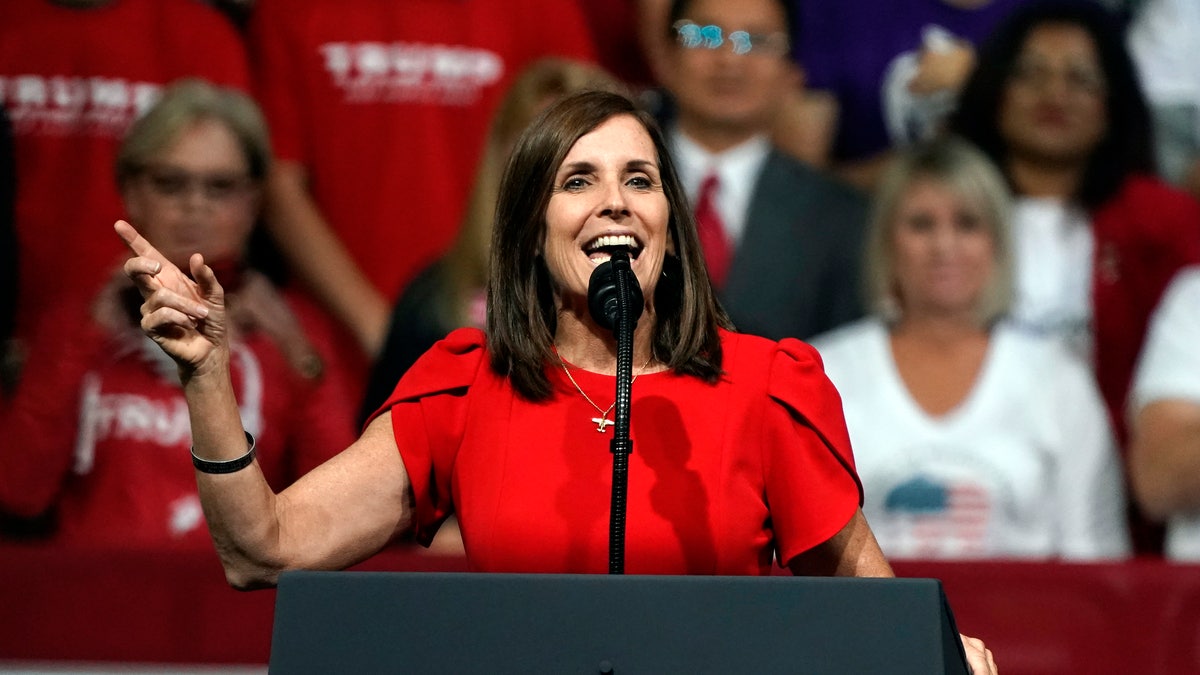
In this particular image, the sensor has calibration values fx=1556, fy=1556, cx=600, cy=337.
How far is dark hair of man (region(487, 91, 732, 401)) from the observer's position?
1.79m

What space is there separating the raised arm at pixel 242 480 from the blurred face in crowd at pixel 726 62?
225cm

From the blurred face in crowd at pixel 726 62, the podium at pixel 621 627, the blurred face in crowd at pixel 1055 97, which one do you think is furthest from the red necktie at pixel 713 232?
the podium at pixel 621 627

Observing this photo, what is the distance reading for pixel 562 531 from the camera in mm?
1664

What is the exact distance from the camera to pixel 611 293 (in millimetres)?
1581

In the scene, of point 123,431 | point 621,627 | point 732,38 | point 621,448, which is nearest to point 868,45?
Answer: point 732,38

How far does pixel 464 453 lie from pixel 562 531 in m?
0.16

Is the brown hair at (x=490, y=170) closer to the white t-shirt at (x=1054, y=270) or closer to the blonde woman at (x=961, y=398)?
the blonde woman at (x=961, y=398)

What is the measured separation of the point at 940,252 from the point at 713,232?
21.3 inches

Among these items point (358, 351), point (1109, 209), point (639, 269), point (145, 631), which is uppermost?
point (639, 269)

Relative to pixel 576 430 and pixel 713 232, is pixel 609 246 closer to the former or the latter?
pixel 576 430

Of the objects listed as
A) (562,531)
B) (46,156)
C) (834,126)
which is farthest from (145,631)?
(834,126)

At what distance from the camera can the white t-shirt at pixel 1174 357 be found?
3.44 meters

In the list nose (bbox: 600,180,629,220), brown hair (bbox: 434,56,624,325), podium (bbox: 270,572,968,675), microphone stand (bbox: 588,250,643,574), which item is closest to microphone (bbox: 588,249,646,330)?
microphone stand (bbox: 588,250,643,574)

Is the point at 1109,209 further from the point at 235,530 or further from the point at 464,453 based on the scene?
the point at 235,530
